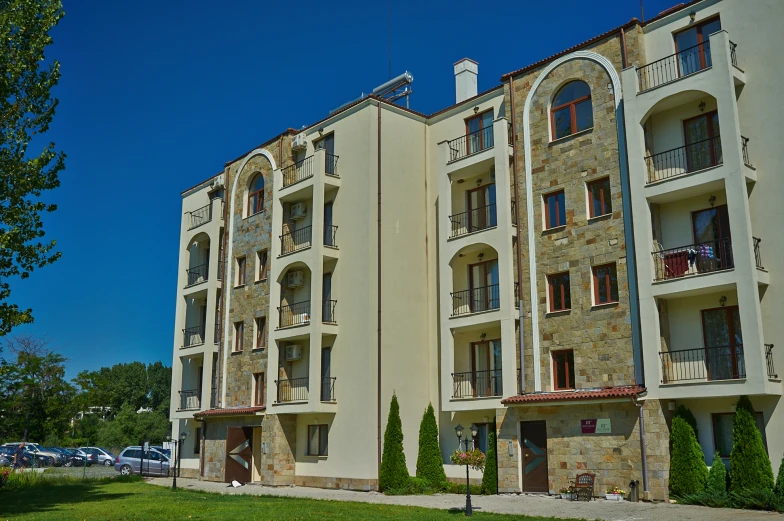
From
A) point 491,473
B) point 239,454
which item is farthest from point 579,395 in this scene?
point 239,454

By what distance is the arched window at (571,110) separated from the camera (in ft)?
79.7

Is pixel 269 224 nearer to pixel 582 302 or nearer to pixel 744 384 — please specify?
pixel 582 302

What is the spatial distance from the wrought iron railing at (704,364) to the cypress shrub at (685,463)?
1.37 metres

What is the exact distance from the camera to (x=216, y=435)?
109 ft

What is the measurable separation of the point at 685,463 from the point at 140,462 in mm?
29431

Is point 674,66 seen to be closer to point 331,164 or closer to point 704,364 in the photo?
point 704,364

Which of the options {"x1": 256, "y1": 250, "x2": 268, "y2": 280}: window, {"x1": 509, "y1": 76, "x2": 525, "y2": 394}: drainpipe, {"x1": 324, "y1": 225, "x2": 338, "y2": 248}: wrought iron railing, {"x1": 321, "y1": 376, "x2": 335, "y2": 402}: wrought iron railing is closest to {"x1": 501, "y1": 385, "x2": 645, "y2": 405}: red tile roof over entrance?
{"x1": 509, "y1": 76, "x2": 525, "y2": 394}: drainpipe

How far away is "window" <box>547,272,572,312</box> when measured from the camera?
23.8m

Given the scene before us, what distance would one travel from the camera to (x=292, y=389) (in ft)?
98.8

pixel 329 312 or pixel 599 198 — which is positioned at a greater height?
pixel 599 198

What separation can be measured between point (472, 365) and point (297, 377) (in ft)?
25.3

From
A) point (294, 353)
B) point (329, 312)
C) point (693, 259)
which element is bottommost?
point (294, 353)

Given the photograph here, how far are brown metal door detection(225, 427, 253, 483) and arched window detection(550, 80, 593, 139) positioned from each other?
17702 millimetres

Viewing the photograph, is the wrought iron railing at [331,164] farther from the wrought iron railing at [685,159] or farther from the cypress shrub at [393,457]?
the wrought iron railing at [685,159]
